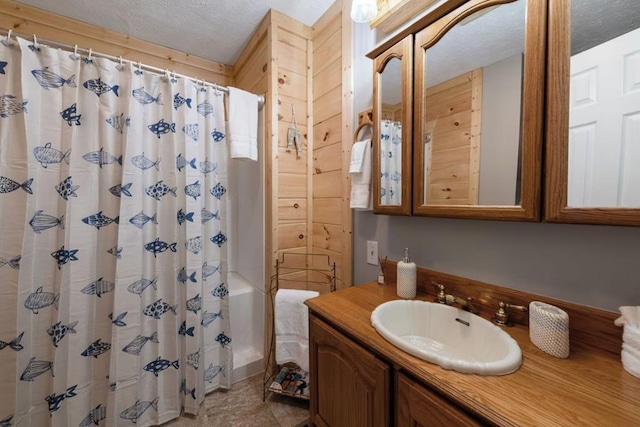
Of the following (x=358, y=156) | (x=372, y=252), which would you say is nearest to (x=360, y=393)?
(x=372, y=252)

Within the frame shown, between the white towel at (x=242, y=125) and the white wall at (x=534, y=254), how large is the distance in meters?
0.95

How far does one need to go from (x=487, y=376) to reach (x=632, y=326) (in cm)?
36

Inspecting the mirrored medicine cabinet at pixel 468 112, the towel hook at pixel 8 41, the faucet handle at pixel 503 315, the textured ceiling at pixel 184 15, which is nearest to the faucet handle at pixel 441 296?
the faucet handle at pixel 503 315

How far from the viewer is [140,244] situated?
1.28 m

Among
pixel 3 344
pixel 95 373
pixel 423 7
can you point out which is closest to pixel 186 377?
pixel 95 373

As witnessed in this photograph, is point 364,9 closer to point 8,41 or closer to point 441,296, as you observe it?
point 441,296

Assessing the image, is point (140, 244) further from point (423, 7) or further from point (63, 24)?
point (423, 7)

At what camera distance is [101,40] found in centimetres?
168

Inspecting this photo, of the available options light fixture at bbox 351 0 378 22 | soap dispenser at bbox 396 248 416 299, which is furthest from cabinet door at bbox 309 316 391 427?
light fixture at bbox 351 0 378 22

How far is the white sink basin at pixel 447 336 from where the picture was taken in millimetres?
592

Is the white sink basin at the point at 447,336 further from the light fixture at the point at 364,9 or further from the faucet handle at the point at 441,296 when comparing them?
the light fixture at the point at 364,9

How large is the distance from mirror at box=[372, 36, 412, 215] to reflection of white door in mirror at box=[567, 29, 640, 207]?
0.49 meters

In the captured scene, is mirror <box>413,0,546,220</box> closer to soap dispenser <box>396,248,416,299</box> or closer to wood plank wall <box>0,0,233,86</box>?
soap dispenser <box>396,248,416,299</box>

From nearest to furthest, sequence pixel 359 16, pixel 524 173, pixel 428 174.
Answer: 1. pixel 524 173
2. pixel 428 174
3. pixel 359 16
